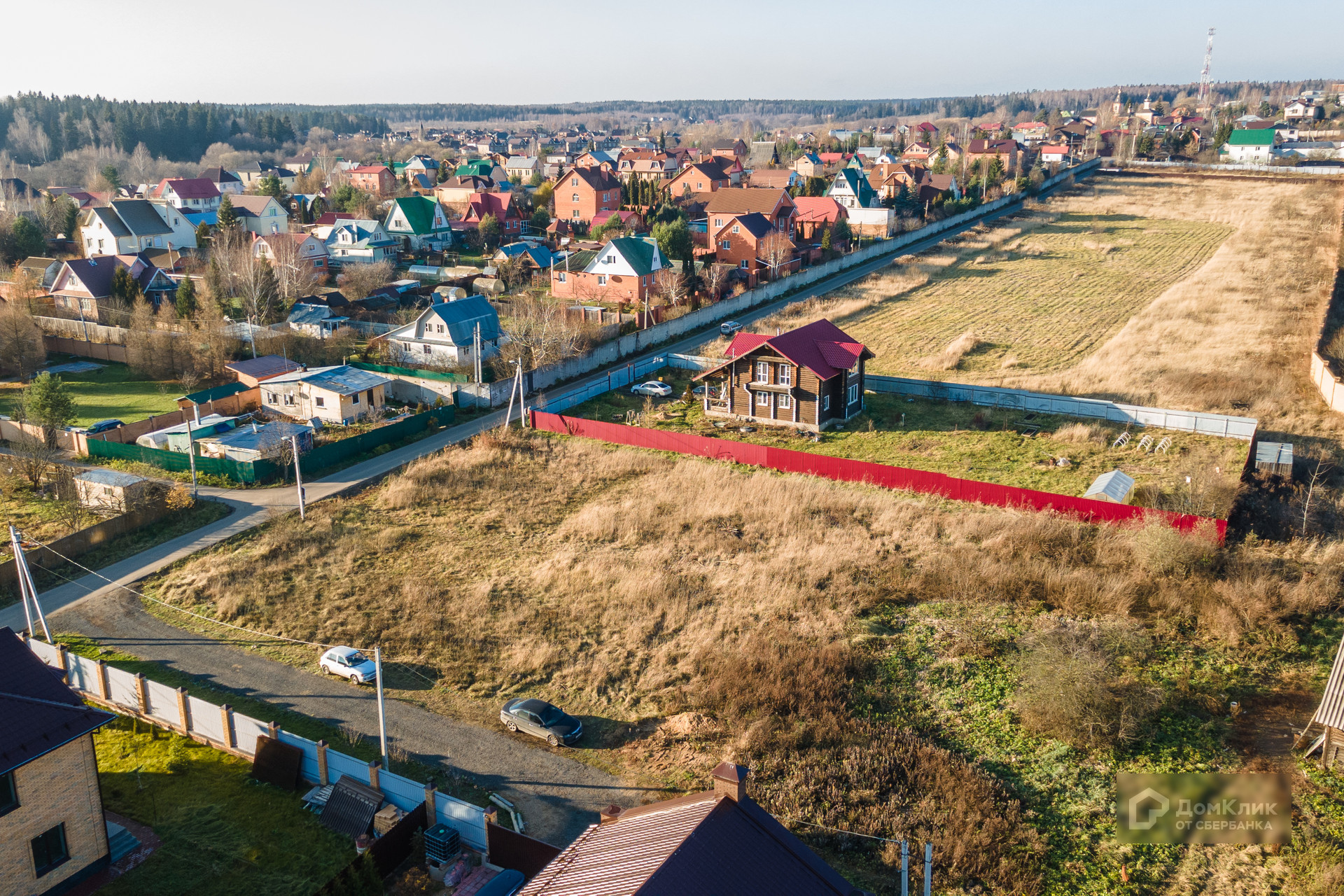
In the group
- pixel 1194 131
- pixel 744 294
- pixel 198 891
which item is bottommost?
pixel 198 891

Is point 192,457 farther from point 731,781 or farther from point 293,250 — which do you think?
point 293,250

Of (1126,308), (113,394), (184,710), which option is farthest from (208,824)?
(1126,308)

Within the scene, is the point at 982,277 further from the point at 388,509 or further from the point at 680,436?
the point at 388,509

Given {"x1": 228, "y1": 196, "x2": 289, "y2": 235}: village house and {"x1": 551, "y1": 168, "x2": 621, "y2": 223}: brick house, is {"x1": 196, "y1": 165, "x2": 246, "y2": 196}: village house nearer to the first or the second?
{"x1": 228, "y1": 196, "x2": 289, "y2": 235}: village house

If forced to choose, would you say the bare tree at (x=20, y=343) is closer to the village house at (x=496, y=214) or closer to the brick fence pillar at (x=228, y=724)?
the brick fence pillar at (x=228, y=724)

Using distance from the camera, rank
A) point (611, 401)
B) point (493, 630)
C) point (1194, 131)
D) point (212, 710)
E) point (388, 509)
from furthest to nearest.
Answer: point (1194, 131) < point (611, 401) < point (388, 509) < point (493, 630) < point (212, 710)

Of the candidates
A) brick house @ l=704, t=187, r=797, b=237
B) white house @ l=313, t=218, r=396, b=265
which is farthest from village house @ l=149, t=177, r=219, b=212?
brick house @ l=704, t=187, r=797, b=237

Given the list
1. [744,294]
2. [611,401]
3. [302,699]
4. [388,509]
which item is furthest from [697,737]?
[744,294]

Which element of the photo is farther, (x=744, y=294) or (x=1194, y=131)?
(x=1194, y=131)
